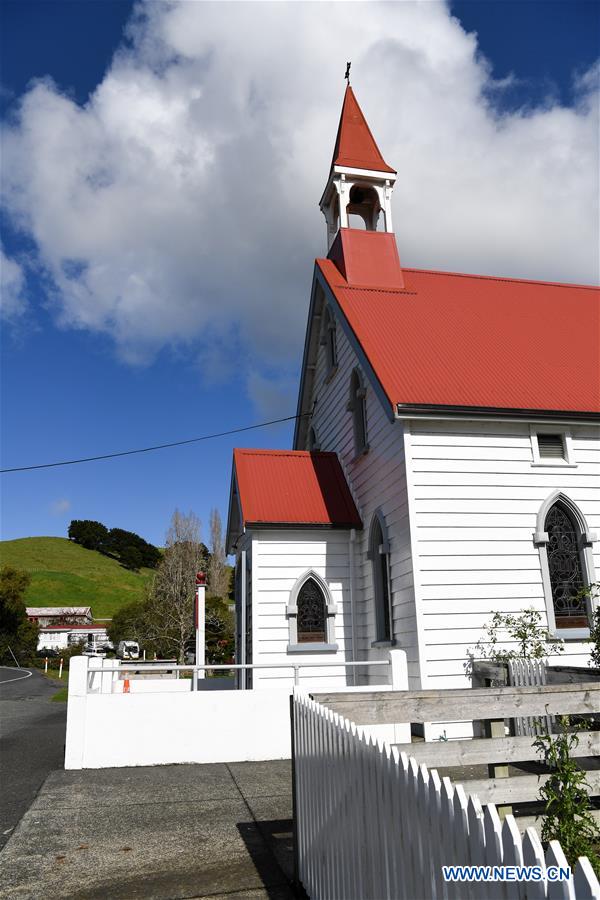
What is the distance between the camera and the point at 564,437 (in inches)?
506

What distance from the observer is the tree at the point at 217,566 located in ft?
204

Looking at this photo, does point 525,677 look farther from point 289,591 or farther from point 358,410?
point 358,410

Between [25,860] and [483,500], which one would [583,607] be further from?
[25,860]

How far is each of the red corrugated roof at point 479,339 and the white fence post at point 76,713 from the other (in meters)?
6.87

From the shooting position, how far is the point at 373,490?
1395 centimetres

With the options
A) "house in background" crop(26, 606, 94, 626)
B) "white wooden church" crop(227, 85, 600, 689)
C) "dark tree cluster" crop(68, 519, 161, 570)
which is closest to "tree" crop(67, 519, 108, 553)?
"dark tree cluster" crop(68, 519, 161, 570)

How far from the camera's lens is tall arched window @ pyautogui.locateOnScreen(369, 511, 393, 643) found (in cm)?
1290

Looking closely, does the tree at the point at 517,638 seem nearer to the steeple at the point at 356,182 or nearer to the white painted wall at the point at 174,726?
the white painted wall at the point at 174,726

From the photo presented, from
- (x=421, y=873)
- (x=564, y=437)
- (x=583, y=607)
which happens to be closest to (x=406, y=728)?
(x=583, y=607)

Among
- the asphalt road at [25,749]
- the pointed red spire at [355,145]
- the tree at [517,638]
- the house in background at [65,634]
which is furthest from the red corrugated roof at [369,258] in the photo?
the house in background at [65,634]

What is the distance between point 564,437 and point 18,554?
115 meters

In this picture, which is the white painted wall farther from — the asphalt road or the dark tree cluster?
the dark tree cluster

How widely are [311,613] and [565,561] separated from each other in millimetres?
5157

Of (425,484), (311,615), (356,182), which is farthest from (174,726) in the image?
(356,182)
